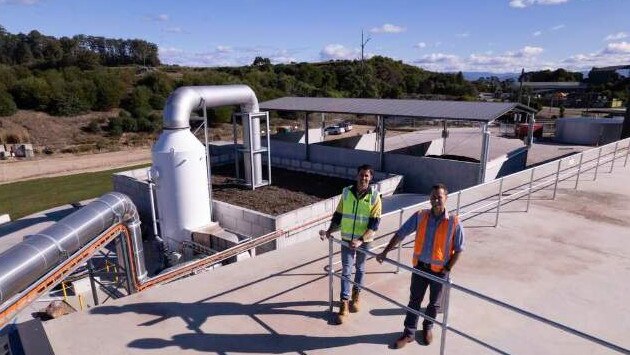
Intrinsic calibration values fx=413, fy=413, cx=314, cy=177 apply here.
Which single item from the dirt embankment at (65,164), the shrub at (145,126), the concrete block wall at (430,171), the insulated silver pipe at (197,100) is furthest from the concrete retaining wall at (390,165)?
the shrub at (145,126)

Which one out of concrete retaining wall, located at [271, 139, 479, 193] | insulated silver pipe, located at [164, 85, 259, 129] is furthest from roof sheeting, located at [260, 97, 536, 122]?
insulated silver pipe, located at [164, 85, 259, 129]

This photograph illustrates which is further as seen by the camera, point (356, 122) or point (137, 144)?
point (356, 122)

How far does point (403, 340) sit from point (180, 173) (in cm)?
1035

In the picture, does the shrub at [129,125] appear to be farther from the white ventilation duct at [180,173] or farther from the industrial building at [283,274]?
the white ventilation duct at [180,173]

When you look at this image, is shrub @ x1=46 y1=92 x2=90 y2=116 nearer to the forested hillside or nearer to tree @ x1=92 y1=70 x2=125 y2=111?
the forested hillside

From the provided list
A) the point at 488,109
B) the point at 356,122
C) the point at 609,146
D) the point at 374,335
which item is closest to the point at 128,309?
the point at 374,335

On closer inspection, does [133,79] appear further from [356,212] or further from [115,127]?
[356,212]

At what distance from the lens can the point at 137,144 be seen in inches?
1813

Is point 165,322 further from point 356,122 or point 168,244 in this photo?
point 356,122

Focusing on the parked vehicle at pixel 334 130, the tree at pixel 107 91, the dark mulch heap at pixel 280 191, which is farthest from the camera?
the tree at pixel 107 91

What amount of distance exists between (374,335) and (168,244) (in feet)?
35.1

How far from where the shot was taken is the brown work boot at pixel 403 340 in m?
4.86

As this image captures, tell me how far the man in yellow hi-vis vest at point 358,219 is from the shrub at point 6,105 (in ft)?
177

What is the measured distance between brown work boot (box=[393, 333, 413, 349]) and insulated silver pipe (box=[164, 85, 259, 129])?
35.3 feet
